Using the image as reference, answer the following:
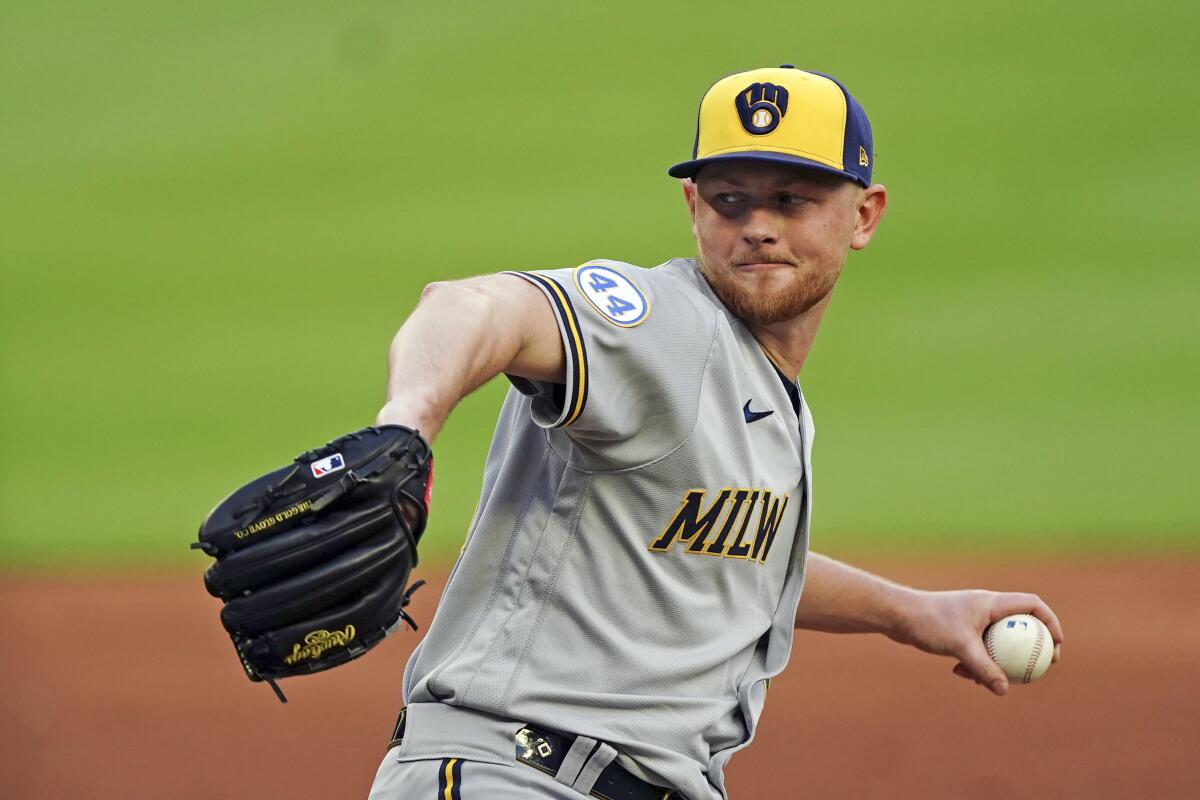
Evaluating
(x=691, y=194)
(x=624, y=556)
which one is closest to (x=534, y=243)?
(x=691, y=194)

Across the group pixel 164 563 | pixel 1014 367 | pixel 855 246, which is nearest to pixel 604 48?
pixel 1014 367

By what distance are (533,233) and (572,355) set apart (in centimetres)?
976

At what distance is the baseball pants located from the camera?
6.40 ft

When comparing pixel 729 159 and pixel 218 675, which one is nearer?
pixel 729 159

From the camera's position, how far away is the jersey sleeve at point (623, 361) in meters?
1.81

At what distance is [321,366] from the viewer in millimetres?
10812

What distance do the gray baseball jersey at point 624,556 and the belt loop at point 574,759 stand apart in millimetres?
15

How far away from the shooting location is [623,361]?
6.10 feet

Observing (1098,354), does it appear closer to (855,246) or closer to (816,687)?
(816,687)

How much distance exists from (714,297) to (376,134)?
10.6 metres

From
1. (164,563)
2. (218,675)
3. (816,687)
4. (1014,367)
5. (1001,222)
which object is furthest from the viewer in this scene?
(1001,222)

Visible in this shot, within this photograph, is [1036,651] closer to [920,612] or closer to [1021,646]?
[1021,646]

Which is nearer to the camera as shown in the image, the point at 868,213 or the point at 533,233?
the point at 868,213

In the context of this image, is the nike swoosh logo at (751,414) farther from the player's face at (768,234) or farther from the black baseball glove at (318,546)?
the black baseball glove at (318,546)
